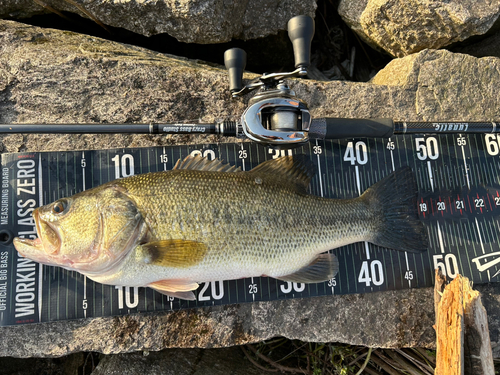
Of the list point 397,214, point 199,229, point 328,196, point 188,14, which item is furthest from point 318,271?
point 188,14

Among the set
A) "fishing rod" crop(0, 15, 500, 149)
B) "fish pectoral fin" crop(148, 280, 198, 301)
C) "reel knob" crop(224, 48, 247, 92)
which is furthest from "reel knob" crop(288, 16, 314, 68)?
"fish pectoral fin" crop(148, 280, 198, 301)

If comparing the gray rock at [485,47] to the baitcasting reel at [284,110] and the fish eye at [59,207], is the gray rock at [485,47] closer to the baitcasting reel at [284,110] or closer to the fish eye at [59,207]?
the baitcasting reel at [284,110]

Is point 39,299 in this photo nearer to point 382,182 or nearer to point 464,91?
point 382,182

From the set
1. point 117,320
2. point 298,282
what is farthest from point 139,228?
point 298,282

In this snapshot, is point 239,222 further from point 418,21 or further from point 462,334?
point 418,21

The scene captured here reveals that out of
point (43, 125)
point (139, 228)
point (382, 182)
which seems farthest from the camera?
Answer: point (382, 182)

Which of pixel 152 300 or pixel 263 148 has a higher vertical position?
pixel 263 148

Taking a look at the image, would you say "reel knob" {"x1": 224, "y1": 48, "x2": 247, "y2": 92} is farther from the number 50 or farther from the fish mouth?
the number 50
